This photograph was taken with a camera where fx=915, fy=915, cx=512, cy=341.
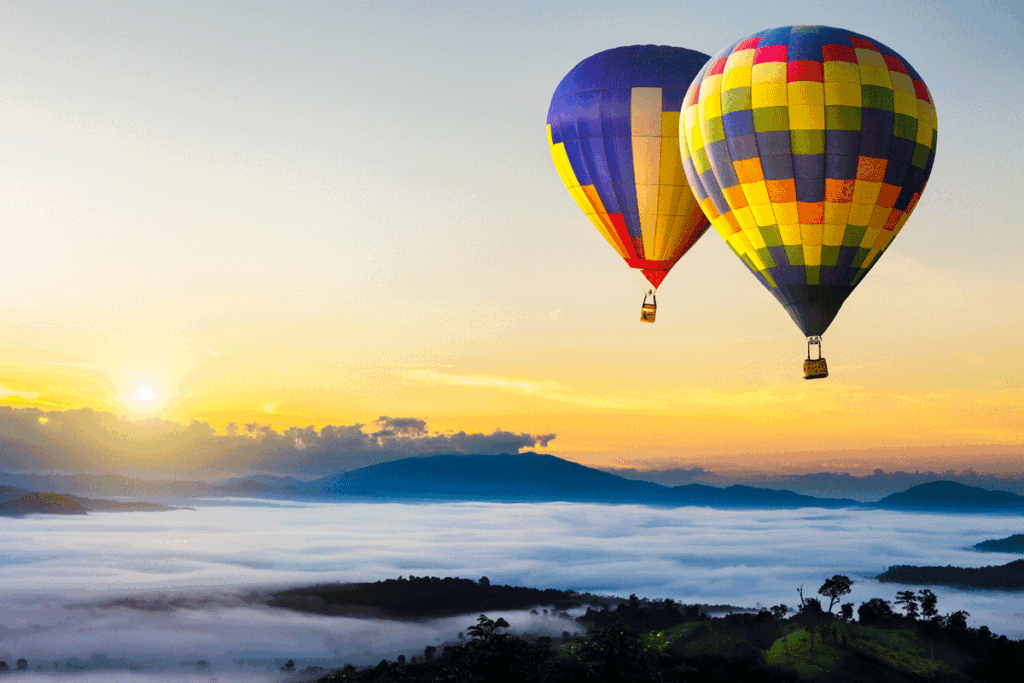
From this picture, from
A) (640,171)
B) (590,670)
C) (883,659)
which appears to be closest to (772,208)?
(640,171)

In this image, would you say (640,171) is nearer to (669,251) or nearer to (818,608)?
(669,251)

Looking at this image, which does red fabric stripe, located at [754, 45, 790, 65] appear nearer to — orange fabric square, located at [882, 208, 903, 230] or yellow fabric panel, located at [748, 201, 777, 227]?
yellow fabric panel, located at [748, 201, 777, 227]

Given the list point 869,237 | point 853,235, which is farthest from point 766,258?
point 869,237

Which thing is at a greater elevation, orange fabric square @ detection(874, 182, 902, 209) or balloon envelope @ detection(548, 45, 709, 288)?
balloon envelope @ detection(548, 45, 709, 288)

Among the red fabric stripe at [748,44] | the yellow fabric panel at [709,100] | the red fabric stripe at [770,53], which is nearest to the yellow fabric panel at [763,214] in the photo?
the yellow fabric panel at [709,100]

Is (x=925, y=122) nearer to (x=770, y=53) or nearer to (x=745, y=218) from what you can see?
(x=770, y=53)

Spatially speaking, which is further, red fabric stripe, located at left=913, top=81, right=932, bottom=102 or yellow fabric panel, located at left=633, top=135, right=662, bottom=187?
yellow fabric panel, located at left=633, top=135, right=662, bottom=187

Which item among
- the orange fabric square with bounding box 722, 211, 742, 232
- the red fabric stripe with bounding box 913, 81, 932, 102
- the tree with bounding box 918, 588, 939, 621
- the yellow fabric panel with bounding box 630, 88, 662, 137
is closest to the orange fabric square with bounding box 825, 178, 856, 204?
the orange fabric square with bounding box 722, 211, 742, 232
